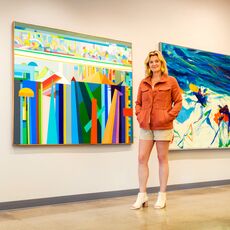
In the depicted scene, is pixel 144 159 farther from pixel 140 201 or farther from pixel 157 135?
pixel 140 201

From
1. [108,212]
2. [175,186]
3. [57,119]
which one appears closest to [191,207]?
[108,212]

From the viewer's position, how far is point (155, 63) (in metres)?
3.09

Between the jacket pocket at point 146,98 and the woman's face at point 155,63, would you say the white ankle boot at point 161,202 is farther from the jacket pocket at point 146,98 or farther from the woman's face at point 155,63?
the woman's face at point 155,63

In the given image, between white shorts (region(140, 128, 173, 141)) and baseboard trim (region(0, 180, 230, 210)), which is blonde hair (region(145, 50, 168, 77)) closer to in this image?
white shorts (region(140, 128, 173, 141))

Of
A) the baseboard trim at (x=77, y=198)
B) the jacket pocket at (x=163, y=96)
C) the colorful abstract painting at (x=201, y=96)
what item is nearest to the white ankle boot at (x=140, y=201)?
the baseboard trim at (x=77, y=198)

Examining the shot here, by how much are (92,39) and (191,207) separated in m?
1.76

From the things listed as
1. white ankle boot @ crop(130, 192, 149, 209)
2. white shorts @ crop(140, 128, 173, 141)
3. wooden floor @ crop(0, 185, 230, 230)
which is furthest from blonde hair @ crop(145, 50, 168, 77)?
wooden floor @ crop(0, 185, 230, 230)

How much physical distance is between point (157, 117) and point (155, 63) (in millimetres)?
441

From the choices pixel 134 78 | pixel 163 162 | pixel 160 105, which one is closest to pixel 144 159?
pixel 163 162

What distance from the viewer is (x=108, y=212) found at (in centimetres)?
291

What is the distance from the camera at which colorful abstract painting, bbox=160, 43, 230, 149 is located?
420 centimetres

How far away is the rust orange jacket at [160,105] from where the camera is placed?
9.84 feet

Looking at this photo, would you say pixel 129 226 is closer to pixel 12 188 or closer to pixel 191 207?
pixel 191 207

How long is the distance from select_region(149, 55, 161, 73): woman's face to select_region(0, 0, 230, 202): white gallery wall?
0.82 m
